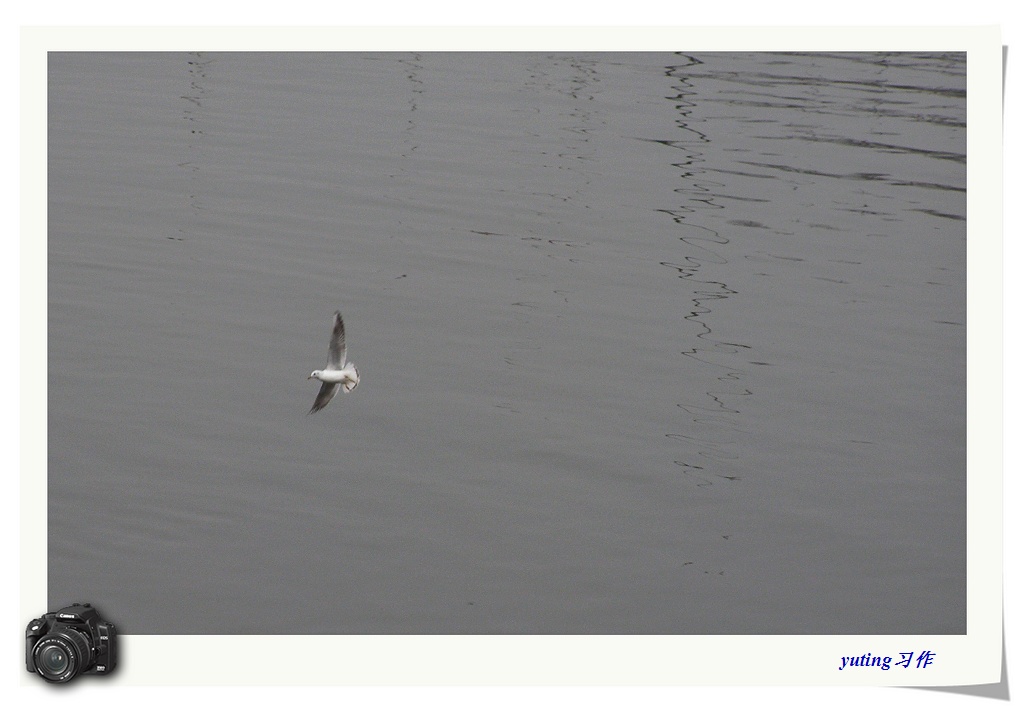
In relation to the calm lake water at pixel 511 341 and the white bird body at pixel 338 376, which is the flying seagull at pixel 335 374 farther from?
the calm lake water at pixel 511 341

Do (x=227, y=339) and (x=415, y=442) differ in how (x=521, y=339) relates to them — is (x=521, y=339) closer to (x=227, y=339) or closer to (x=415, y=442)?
(x=415, y=442)

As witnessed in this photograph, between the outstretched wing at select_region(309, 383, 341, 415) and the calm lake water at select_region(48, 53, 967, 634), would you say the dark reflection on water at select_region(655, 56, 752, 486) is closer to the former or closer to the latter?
the calm lake water at select_region(48, 53, 967, 634)

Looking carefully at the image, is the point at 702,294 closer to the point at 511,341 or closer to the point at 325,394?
the point at 511,341

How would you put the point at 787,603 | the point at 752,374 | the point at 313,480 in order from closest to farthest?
the point at 787,603 < the point at 313,480 < the point at 752,374

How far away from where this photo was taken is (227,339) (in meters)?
7.10

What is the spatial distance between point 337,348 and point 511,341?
49.3 inches
